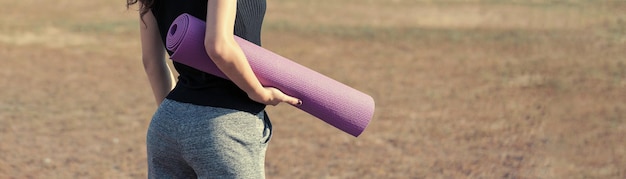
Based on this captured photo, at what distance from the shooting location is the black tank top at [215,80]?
221cm

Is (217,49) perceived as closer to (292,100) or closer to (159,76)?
(292,100)

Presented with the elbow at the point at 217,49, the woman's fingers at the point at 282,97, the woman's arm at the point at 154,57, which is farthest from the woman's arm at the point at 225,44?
the woman's arm at the point at 154,57

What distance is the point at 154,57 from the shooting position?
2486 millimetres

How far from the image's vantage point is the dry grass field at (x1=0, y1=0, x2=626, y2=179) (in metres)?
6.35

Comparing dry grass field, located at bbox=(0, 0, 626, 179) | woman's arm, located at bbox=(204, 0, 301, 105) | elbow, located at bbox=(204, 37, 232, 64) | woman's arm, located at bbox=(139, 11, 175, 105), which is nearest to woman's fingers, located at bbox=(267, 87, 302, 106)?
woman's arm, located at bbox=(204, 0, 301, 105)

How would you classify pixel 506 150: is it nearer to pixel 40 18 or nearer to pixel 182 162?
pixel 182 162

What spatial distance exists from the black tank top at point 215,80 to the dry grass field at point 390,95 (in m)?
3.78

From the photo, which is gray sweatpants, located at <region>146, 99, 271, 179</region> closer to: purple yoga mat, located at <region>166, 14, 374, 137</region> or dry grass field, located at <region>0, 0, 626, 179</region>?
purple yoga mat, located at <region>166, 14, 374, 137</region>

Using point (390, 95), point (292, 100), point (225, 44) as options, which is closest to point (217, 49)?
point (225, 44)

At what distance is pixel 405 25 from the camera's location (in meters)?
15.6

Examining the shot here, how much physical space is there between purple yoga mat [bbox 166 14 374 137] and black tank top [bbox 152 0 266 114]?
52mm

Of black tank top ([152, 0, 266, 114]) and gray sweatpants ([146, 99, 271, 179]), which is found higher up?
black tank top ([152, 0, 266, 114])

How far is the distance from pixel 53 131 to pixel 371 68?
178 inches

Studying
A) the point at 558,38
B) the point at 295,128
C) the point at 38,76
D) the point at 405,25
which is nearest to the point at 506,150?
the point at 295,128
